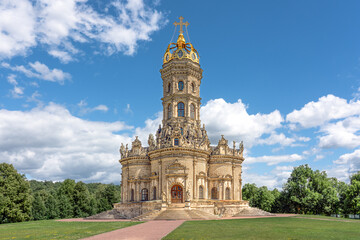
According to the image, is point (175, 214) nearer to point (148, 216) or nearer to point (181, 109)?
point (148, 216)

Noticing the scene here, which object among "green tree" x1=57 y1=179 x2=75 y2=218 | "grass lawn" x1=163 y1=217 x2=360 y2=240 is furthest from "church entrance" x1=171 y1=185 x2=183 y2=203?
"green tree" x1=57 y1=179 x2=75 y2=218

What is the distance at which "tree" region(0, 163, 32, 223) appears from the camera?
1917 inches

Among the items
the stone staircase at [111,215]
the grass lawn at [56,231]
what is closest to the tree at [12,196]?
the stone staircase at [111,215]

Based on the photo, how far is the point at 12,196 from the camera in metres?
50.4

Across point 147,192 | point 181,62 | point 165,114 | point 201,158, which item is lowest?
point 147,192

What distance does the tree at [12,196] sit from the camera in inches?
1917

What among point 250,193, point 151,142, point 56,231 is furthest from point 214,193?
point 56,231

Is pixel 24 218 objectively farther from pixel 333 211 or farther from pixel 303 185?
pixel 333 211

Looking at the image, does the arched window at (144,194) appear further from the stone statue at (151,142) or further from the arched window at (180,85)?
the arched window at (180,85)

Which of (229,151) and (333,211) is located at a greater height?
(229,151)

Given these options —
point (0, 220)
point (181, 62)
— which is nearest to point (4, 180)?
point (0, 220)

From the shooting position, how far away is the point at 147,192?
170 ft

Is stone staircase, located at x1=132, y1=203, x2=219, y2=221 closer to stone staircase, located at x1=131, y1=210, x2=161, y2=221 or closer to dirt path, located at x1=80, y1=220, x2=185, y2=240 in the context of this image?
stone staircase, located at x1=131, y1=210, x2=161, y2=221

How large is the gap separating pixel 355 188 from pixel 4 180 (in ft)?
→ 187
